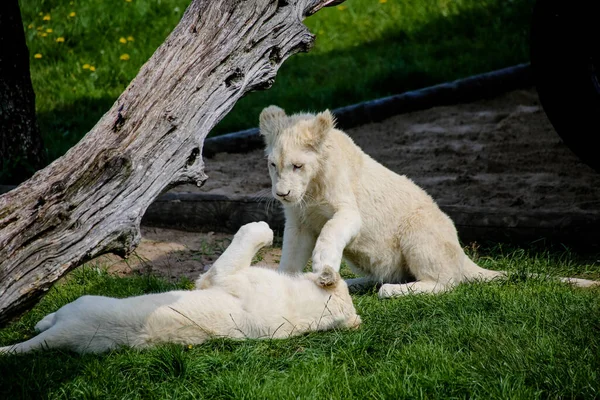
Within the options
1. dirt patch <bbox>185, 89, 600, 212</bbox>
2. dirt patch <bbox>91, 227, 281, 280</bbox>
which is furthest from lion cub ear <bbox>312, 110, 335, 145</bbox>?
dirt patch <bbox>185, 89, 600, 212</bbox>

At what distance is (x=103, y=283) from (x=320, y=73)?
668 cm

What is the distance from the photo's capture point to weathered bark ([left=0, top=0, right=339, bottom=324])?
3832 mm

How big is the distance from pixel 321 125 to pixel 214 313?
1.69m

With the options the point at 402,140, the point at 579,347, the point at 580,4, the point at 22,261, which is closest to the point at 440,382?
the point at 579,347

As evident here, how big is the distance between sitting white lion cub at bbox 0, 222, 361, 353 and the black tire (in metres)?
2.84

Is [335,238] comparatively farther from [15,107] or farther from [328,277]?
[15,107]

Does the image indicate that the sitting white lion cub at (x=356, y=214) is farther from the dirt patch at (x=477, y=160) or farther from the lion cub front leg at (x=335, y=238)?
the dirt patch at (x=477, y=160)

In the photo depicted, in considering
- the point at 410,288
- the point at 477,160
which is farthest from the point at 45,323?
the point at 477,160

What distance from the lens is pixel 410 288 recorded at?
226 inches

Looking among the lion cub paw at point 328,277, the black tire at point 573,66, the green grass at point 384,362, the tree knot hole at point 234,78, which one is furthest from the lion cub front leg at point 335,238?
the black tire at point 573,66

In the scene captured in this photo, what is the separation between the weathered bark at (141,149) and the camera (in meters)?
3.83

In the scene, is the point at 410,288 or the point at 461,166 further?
the point at 461,166

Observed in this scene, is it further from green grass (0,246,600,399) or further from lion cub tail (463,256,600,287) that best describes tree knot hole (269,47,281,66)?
lion cub tail (463,256,600,287)

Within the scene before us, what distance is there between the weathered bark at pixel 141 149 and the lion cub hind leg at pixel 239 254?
0.79 metres
